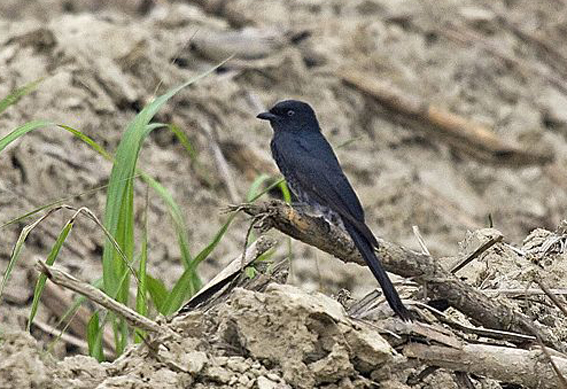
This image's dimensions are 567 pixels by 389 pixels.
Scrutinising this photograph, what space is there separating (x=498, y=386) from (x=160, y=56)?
179 inches

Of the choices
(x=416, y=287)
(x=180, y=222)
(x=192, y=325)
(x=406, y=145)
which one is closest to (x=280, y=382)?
(x=192, y=325)

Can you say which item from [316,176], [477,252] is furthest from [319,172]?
[477,252]

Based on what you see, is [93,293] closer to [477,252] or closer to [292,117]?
[477,252]

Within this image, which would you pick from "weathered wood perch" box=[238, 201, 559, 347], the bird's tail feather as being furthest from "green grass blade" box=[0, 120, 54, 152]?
the bird's tail feather

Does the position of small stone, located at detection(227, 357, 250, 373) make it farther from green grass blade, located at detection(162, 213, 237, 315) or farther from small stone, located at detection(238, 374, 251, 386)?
green grass blade, located at detection(162, 213, 237, 315)

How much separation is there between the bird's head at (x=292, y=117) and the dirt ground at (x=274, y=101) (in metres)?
0.70

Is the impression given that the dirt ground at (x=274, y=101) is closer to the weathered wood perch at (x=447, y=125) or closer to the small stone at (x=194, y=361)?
the weathered wood perch at (x=447, y=125)

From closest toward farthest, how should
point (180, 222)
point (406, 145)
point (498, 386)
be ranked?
point (498, 386)
point (180, 222)
point (406, 145)

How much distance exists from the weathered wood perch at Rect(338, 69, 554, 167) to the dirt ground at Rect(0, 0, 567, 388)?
0.16 ft

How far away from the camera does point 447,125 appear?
882 cm

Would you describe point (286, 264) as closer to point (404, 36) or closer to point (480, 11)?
point (404, 36)

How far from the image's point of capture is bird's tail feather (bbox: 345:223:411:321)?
3549 mm

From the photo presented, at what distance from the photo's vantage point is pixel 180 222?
4.55 meters

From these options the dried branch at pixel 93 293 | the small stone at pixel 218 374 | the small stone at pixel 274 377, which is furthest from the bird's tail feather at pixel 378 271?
the dried branch at pixel 93 293
